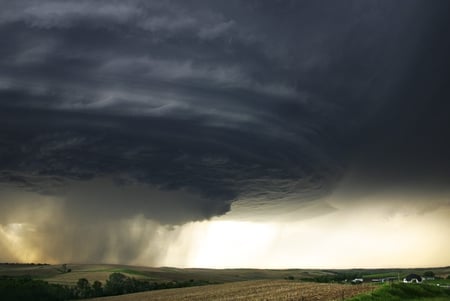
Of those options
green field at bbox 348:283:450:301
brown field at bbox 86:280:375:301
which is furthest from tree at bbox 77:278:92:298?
green field at bbox 348:283:450:301

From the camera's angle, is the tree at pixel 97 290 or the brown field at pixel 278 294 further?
the tree at pixel 97 290

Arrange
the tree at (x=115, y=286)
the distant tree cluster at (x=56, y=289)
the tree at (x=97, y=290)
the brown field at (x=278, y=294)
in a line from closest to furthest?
the brown field at (x=278, y=294)
the distant tree cluster at (x=56, y=289)
the tree at (x=97, y=290)
the tree at (x=115, y=286)

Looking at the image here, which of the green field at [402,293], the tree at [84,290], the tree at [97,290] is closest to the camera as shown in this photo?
the green field at [402,293]

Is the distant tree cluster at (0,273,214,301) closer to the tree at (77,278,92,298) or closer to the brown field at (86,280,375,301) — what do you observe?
the tree at (77,278,92,298)

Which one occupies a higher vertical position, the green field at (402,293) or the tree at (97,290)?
the green field at (402,293)

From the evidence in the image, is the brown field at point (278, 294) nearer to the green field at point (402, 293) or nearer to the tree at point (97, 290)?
the green field at point (402, 293)

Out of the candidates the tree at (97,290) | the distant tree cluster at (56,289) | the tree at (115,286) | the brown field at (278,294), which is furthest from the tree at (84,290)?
the brown field at (278,294)

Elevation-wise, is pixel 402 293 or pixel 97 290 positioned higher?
pixel 402 293

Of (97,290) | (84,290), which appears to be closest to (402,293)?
(84,290)

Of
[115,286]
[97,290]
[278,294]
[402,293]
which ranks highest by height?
[402,293]

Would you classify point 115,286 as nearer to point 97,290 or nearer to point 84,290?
point 97,290

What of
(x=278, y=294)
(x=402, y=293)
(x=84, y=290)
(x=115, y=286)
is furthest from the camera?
(x=115, y=286)
